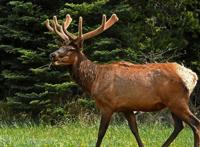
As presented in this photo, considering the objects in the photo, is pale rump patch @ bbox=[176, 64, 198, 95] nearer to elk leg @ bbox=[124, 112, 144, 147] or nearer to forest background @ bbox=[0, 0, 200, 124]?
elk leg @ bbox=[124, 112, 144, 147]

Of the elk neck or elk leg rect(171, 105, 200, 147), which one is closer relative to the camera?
elk leg rect(171, 105, 200, 147)

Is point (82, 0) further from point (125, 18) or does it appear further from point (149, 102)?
point (149, 102)

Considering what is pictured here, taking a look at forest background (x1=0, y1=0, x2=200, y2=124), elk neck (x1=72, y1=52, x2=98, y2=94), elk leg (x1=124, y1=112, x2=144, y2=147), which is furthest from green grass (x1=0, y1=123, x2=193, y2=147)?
forest background (x1=0, y1=0, x2=200, y2=124)

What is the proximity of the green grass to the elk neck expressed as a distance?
1.03 metres

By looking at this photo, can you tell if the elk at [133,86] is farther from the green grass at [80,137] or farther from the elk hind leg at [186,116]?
the green grass at [80,137]

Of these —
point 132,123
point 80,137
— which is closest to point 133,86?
point 132,123

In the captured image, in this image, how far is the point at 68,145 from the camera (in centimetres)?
951

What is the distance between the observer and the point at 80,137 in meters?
11.7

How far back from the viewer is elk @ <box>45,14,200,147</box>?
9.04 metres

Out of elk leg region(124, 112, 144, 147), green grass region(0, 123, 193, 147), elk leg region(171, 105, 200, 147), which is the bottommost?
green grass region(0, 123, 193, 147)

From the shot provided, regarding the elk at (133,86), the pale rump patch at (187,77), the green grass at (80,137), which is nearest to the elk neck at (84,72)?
the elk at (133,86)

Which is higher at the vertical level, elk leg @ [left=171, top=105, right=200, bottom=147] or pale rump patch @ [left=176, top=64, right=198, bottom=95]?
pale rump patch @ [left=176, top=64, right=198, bottom=95]

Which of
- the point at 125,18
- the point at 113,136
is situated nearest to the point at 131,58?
the point at 125,18

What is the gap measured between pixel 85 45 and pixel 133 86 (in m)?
8.19
